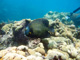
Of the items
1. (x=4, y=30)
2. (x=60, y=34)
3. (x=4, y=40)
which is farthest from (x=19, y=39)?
(x=60, y=34)

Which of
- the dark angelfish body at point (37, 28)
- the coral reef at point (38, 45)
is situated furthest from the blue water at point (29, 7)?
the dark angelfish body at point (37, 28)

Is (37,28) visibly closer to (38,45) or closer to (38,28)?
(38,28)

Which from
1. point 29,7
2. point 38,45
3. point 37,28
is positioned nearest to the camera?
point 37,28

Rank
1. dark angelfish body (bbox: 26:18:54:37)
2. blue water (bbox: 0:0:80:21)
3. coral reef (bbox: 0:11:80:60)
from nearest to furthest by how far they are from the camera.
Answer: coral reef (bbox: 0:11:80:60)
dark angelfish body (bbox: 26:18:54:37)
blue water (bbox: 0:0:80:21)

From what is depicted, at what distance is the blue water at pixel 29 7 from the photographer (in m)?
45.5

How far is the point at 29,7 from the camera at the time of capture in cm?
6631

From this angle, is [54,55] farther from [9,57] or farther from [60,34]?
[60,34]

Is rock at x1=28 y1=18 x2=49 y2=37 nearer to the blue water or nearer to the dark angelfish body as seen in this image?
the dark angelfish body

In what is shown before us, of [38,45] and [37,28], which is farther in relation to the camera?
[38,45]

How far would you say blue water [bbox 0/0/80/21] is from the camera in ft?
149

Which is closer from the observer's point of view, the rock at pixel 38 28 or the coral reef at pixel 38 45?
the coral reef at pixel 38 45

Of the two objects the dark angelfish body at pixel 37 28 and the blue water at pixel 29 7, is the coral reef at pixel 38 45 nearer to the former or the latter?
the dark angelfish body at pixel 37 28

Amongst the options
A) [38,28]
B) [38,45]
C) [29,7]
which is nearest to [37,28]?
[38,28]

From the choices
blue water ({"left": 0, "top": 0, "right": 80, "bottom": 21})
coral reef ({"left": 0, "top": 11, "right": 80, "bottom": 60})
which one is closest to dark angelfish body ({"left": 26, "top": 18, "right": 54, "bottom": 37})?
coral reef ({"left": 0, "top": 11, "right": 80, "bottom": 60})
